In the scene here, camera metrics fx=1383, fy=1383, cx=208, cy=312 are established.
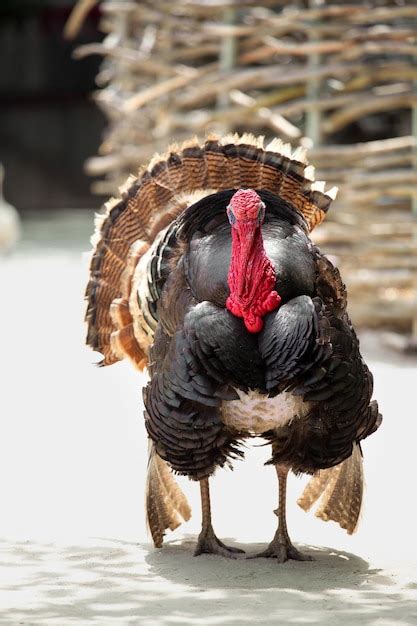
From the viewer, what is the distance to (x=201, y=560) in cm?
485

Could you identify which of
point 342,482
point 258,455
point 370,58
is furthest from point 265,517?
point 370,58

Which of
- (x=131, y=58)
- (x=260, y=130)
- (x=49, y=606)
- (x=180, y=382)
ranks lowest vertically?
(x=49, y=606)

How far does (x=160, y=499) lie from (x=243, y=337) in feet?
3.20

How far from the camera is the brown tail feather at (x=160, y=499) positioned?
4945mm

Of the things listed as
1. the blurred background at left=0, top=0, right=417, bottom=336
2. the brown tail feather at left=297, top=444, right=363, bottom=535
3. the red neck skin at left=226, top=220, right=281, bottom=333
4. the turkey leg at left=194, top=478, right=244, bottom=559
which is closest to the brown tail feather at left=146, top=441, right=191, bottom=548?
the turkey leg at left=194, top=478, right=244, bottom=559

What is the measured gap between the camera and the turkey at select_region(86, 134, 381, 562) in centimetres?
425

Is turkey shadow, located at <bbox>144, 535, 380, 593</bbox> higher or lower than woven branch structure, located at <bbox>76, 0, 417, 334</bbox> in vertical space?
lower

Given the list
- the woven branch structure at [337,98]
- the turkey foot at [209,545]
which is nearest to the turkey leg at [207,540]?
the turkey foot at [209,545]

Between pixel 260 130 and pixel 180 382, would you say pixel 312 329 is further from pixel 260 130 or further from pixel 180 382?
pixel 260 130

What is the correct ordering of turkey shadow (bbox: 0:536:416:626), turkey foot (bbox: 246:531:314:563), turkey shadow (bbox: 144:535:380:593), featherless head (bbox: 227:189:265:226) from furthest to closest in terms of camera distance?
turkey foot (bbox: 246:531:314:563) → turkey shadow (bbox: 144:535:380:593) → featherless head (bbox: 227:189:265:226) → turkey shadow (bbox: 0:536:416:626)

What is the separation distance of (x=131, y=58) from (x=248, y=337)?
7.41 metres

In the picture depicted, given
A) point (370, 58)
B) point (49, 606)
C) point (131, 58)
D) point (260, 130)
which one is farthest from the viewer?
point (131, 58)

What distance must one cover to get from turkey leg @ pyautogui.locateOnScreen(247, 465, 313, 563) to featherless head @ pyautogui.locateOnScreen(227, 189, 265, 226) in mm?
969

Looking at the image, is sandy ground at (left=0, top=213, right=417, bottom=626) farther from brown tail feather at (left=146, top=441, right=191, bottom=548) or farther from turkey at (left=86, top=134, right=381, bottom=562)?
turkey at (left=86, top=134, right=381, bottom=562)
